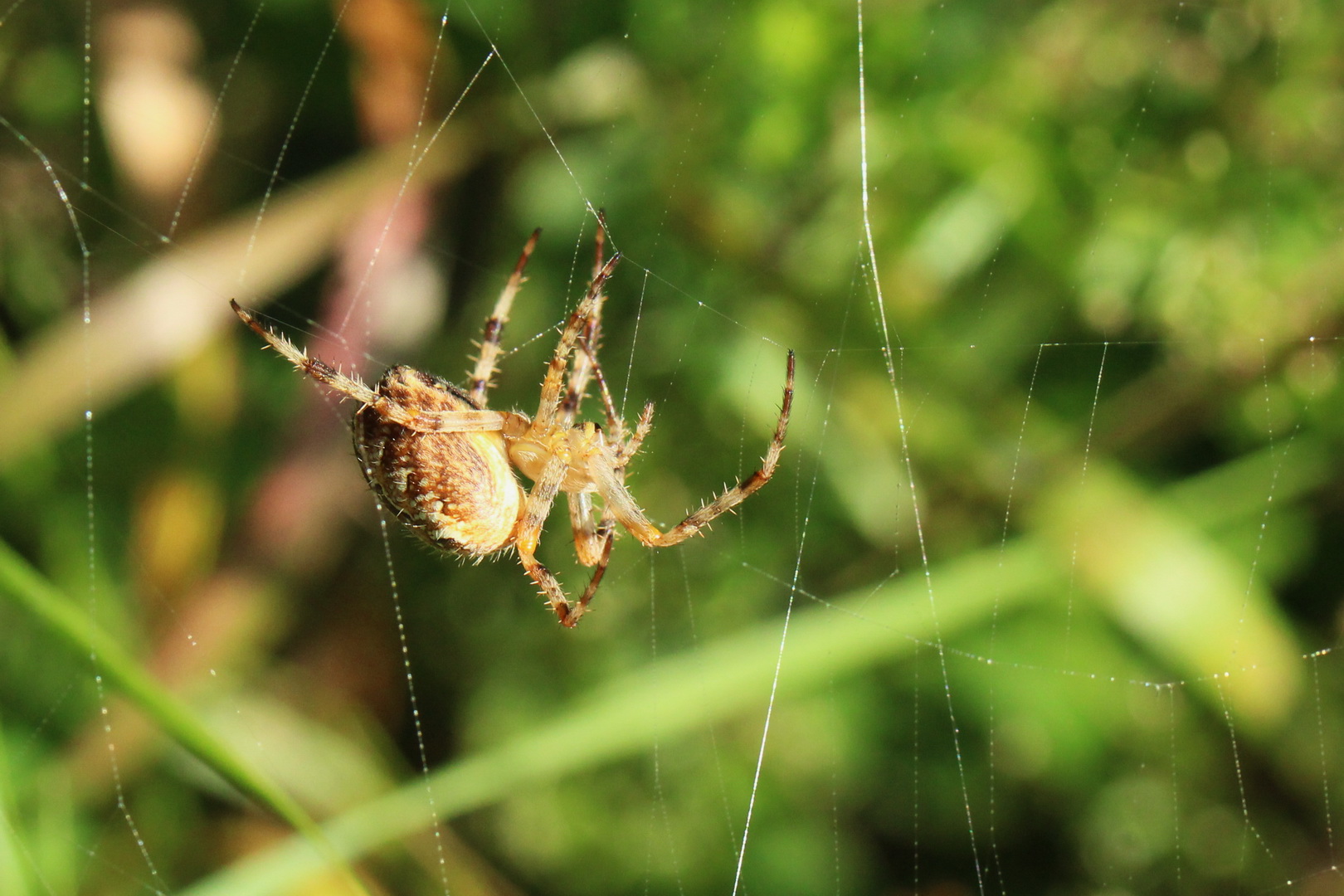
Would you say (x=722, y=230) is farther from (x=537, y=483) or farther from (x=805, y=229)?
(x=537, y=483)

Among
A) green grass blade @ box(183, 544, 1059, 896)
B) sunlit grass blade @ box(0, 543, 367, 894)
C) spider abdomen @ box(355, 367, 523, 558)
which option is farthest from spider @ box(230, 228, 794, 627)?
sunlit grass blade @ box(0, 543, 367, 894)

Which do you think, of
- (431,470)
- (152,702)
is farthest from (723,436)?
(152,702)

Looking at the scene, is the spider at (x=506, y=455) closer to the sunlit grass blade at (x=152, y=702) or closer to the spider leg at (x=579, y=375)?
the spider leg at (x=579, y=375)

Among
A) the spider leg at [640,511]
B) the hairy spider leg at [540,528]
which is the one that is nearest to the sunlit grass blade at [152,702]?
the hairy spider leg at [540,528]

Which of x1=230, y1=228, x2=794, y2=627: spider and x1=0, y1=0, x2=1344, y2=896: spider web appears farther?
x1=0, y1=0, x2=1344, y2=896: spider web

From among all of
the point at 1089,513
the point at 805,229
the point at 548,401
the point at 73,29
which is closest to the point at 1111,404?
the point at 1089,513

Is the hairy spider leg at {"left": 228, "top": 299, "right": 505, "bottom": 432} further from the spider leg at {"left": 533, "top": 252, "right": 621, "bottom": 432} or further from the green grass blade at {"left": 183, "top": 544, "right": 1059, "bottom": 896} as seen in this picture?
the green grass blade at {"left": 183, "top": 544, "right": 1059, "bottom": 896}

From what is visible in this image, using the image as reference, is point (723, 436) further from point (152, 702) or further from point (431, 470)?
point (152, 702)
